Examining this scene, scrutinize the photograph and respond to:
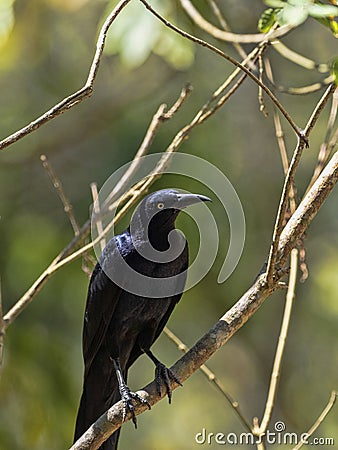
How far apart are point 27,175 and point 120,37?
3.34 meters

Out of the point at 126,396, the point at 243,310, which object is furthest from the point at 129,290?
the point at 243,310

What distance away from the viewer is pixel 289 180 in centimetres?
255

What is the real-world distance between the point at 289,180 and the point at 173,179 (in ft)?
11.1

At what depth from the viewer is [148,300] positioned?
373cm

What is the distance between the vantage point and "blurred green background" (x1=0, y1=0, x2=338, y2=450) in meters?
6.31

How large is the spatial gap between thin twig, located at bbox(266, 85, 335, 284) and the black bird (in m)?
0.92

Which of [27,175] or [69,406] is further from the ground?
[27,175]

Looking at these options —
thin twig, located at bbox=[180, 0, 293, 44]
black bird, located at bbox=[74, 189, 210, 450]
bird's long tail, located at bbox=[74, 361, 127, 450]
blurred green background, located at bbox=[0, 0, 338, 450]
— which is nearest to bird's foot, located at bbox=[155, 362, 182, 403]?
black bird, located at bbox=[74, 189, 210, 450]

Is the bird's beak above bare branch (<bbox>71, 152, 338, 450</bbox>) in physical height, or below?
above

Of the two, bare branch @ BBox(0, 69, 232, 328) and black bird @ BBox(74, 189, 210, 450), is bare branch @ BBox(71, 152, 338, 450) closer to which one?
black bird @ BBox(74, 189, 210, 450)

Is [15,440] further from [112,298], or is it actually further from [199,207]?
[199,207]

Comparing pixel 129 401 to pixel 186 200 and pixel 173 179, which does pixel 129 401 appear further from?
pixel 173 179

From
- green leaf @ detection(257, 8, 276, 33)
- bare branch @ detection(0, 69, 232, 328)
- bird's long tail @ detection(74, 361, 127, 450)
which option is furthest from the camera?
bird's long tail @ detection(74, 361, 127, 450)

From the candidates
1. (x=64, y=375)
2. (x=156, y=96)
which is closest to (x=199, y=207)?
(x=64, y=375)
